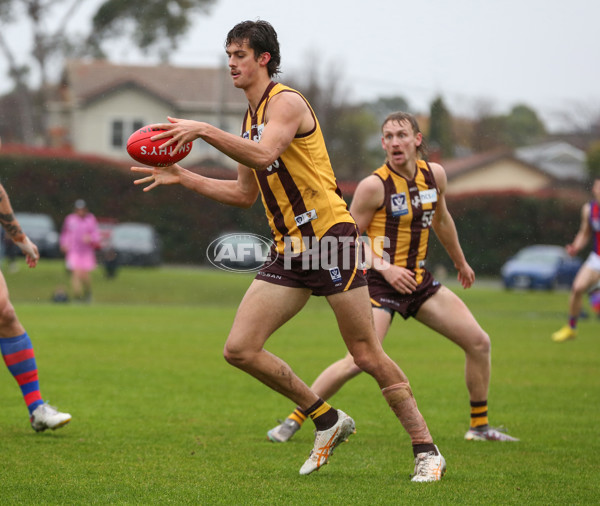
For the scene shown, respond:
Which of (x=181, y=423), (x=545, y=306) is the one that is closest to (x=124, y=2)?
(x=545, y=306)

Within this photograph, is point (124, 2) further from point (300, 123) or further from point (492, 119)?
point (300, 123)

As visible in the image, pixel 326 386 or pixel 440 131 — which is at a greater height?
pixel 440 131

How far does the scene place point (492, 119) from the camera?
21.6m

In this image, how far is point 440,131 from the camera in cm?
1809

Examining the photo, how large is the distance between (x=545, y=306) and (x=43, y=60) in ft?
65.7

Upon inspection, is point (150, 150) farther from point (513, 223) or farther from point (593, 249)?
point (513, 223)

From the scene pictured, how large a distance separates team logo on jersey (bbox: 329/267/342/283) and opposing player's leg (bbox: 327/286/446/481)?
8 cm

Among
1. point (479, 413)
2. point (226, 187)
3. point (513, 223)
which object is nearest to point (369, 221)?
point (226, 187)

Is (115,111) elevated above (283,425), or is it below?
above

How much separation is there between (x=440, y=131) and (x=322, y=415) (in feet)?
44.2

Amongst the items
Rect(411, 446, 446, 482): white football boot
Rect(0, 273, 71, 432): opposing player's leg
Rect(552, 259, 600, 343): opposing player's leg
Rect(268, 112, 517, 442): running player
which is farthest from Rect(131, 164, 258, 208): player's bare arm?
Rect(552, 259, 600, 343): opposing player's leg

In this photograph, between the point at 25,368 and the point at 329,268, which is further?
the point at 25,368

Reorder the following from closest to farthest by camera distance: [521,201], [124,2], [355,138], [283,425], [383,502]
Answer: [383,502], [283,425], [355,138], [521,201], [124,2]

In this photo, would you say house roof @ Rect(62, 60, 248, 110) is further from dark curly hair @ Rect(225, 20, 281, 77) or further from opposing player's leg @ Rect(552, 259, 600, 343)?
dark curly hair @ Rect(225, 20, 281, 77)
